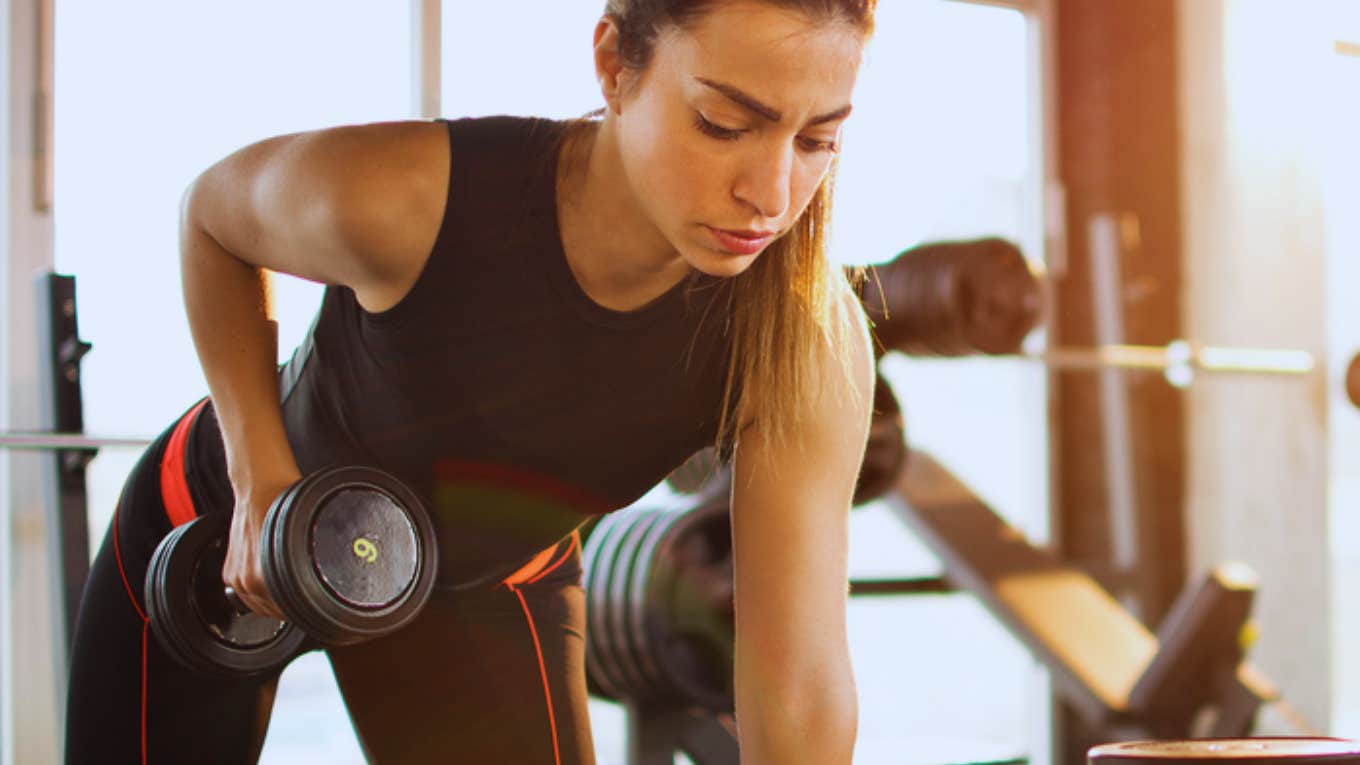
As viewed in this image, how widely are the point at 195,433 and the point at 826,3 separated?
862 mm

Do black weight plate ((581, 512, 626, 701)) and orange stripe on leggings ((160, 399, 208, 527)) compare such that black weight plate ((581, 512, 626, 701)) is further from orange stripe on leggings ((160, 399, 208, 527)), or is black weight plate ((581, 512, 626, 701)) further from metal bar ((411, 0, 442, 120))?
orange stripe on leggings ((160, 399, 208, 527))

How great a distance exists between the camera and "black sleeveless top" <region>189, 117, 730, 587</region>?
51.0 inches

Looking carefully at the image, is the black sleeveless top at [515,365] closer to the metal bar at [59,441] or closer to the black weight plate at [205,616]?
the black weight plate at [205,616]

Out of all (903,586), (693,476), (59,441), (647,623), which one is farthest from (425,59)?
(903,586)

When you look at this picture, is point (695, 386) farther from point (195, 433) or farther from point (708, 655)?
point (708, 655)

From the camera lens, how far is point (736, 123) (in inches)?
43.3

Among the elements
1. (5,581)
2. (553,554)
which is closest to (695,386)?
(553,554)

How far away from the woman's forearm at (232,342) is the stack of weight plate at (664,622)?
1355 mm

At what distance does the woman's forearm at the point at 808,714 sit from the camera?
133cm

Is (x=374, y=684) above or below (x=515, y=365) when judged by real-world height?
below

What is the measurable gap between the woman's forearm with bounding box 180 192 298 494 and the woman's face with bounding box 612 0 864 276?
47 centimetres

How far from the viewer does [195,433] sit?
4.96ft

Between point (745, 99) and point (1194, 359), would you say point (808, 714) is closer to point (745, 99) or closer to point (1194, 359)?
point (745, 99)

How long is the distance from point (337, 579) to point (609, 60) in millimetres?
550
